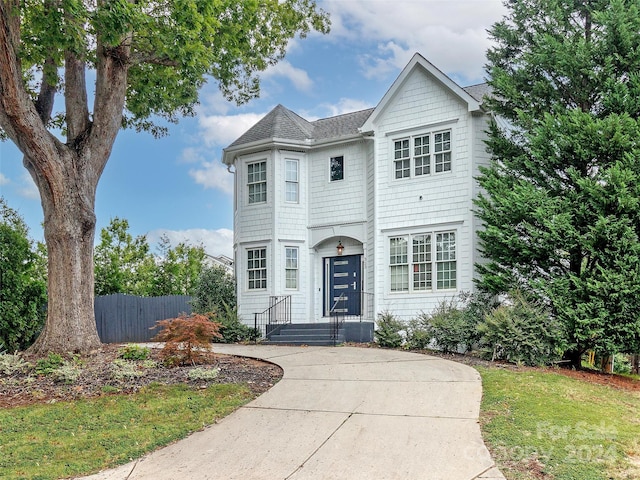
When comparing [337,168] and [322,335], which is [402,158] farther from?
[322,335]

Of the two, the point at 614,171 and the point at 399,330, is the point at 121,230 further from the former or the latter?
the point at 614,171

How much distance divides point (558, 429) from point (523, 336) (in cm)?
528

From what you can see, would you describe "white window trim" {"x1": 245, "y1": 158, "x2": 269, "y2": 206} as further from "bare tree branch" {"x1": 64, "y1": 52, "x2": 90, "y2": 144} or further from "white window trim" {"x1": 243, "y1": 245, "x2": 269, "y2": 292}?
"bare tree branch" {"x1": 64, "y1": 52, "x2": 90, "y2": 144}

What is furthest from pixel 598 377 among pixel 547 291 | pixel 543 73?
pixel 543 73

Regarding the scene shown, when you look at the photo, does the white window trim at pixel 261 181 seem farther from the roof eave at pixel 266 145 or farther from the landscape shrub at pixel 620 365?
the landscape shrub at pixel 620 365

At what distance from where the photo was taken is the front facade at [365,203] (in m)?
16.0

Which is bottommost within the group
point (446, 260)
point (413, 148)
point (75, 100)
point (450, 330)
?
point (450, 330)

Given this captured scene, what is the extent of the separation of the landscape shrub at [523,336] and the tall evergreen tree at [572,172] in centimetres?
44

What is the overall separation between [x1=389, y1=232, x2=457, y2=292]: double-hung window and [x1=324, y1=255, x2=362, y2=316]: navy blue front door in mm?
1579

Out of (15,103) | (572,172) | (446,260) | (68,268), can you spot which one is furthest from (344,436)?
(446,260)

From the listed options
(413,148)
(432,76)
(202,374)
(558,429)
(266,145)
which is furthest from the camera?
(266,145)

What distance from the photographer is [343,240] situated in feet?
61.2

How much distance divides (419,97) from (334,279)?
20.9 feet

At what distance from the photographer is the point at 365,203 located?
18.0 m
